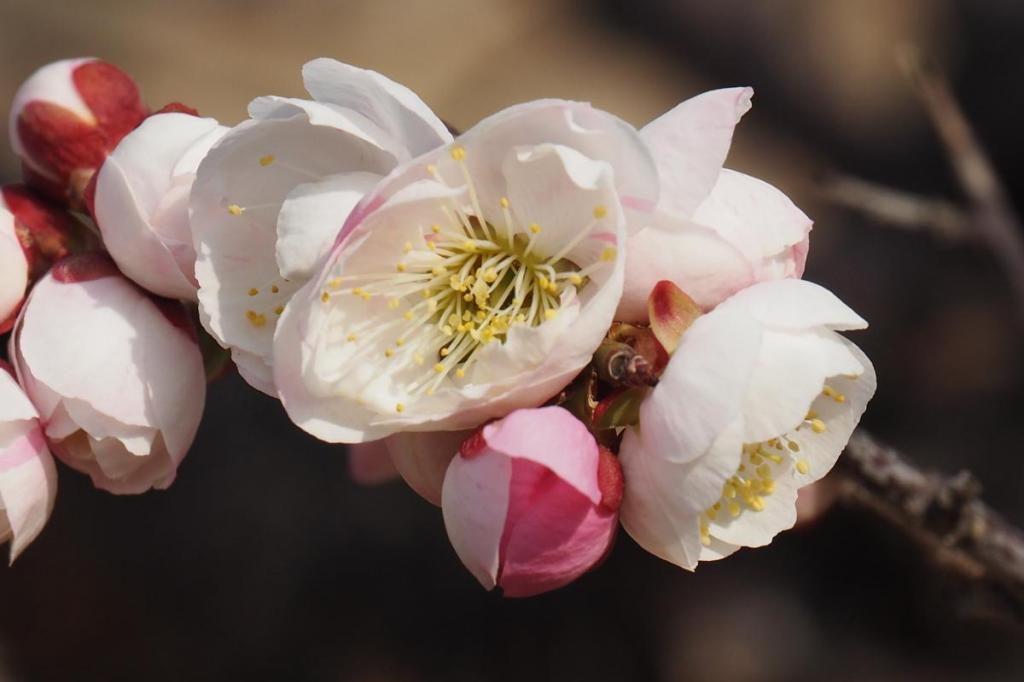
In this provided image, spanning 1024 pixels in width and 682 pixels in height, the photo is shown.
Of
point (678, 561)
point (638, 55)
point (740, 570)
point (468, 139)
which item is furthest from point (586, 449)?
point (638, 55)

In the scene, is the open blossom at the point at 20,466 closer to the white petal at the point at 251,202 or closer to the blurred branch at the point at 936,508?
the white petal at the point at 251,202

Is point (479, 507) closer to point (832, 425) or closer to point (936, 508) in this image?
point (832, 425)

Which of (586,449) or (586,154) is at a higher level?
(586,154)

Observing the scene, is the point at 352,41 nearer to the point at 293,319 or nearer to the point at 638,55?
the point at 638,55

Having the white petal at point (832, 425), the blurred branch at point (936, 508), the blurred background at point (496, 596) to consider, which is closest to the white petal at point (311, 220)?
the white petal at point (832, 425)

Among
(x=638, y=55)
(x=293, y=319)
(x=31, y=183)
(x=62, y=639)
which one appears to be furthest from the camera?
(x=638, y=55)
